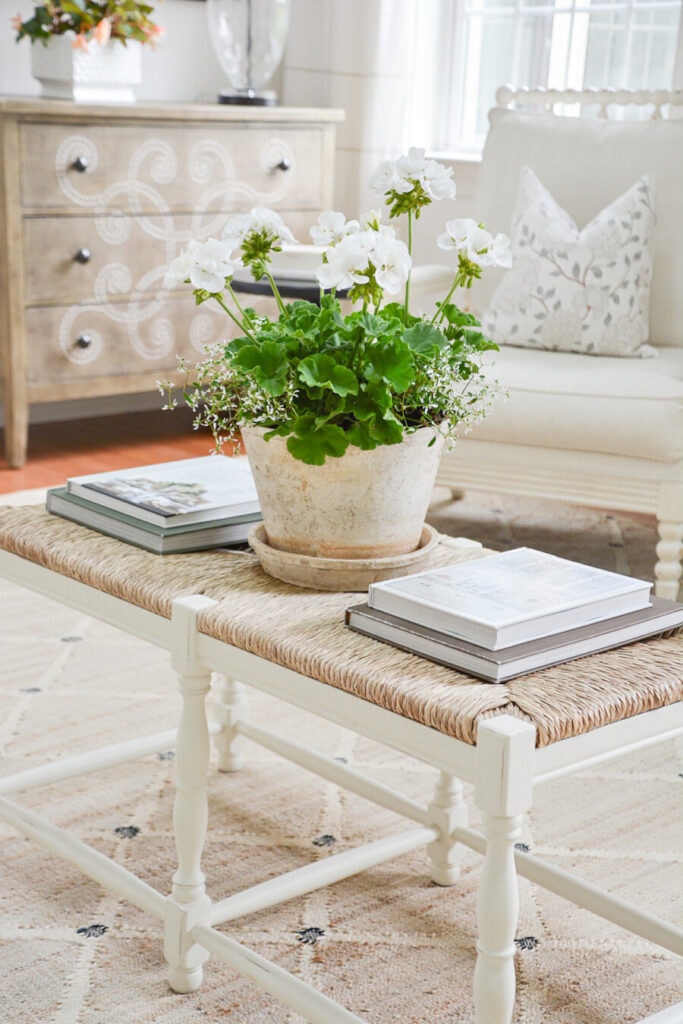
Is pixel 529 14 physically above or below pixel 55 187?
above

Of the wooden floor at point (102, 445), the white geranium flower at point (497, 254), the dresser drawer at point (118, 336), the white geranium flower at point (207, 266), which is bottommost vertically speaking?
the wooden floor at point (102, 445)

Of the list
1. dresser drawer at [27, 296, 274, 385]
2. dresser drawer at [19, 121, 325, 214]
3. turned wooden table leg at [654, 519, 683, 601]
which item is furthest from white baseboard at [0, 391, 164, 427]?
turned wooden table leg at [654, 519, 683, 601]

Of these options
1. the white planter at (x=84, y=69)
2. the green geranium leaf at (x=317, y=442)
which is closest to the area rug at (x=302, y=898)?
the green geranium leaf at (x=317, y=442)

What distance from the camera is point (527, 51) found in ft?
14.1

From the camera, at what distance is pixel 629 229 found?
285cm

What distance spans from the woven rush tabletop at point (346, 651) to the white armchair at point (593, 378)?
113cm

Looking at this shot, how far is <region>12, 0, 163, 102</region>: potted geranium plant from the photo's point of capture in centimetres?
360

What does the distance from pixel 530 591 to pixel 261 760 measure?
835 millimetres

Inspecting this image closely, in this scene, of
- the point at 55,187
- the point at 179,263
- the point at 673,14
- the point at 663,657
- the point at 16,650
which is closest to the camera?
the point at 663,657

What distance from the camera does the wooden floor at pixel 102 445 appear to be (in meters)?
3.59

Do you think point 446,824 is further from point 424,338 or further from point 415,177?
point 415,177

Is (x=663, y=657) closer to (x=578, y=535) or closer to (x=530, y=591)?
(x=530, y=591)

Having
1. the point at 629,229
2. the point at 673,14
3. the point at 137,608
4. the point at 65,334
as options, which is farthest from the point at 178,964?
the point at 673,14

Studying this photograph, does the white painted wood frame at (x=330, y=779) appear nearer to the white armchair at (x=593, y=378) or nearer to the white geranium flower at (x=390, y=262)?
the white geranium flower at (x=390, y=262)
